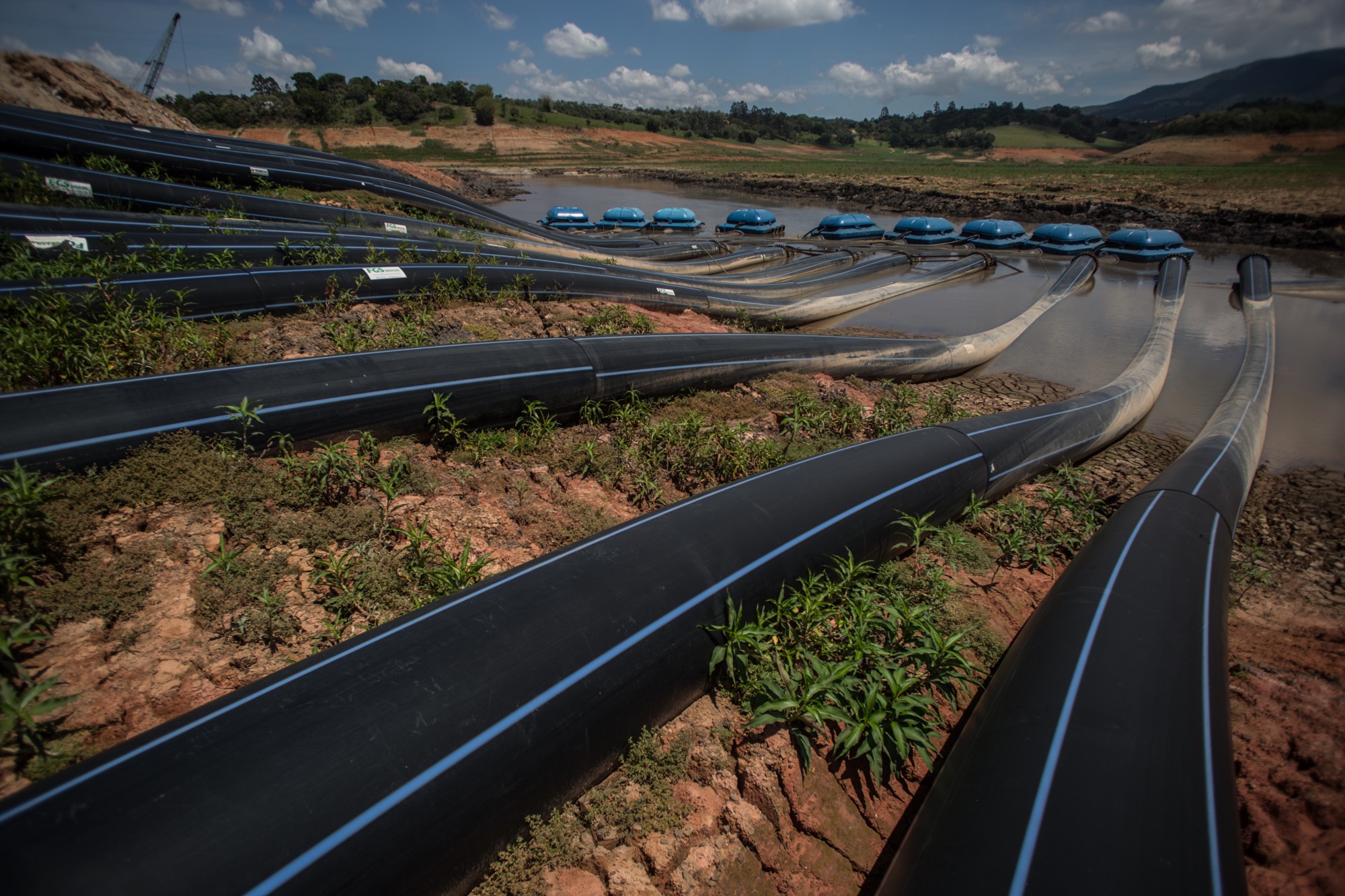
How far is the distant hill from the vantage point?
113 ft

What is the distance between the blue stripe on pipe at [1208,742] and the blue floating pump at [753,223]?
724 inches

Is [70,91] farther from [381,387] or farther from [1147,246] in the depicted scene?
[1147,246]

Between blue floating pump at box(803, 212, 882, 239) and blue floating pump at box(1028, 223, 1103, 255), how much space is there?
195 inches

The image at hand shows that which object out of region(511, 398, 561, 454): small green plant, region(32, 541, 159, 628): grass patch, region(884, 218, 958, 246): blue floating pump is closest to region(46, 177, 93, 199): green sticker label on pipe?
region(511, 398, 561, 454): small green plant

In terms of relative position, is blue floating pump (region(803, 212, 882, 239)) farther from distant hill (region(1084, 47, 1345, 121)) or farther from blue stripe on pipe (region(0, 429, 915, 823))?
distant hill (region(1084, 47, 1345, 121))

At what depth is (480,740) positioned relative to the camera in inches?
67.6

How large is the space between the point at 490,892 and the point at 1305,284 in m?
19.8

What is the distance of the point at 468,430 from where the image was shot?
409 centimetres

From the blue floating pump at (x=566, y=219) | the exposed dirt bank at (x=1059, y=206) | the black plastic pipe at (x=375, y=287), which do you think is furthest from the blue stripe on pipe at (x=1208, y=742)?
the exposed dirt bank at (x=1059, y=206)

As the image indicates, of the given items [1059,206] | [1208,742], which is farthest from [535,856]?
[1059,206]

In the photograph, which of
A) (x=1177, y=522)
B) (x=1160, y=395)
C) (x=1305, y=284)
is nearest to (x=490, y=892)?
(x=1177, y=522)

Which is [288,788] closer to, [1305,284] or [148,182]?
[148,182]

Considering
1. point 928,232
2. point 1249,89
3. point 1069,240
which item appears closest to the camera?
point 1069,240

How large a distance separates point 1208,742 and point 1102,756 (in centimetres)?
49
